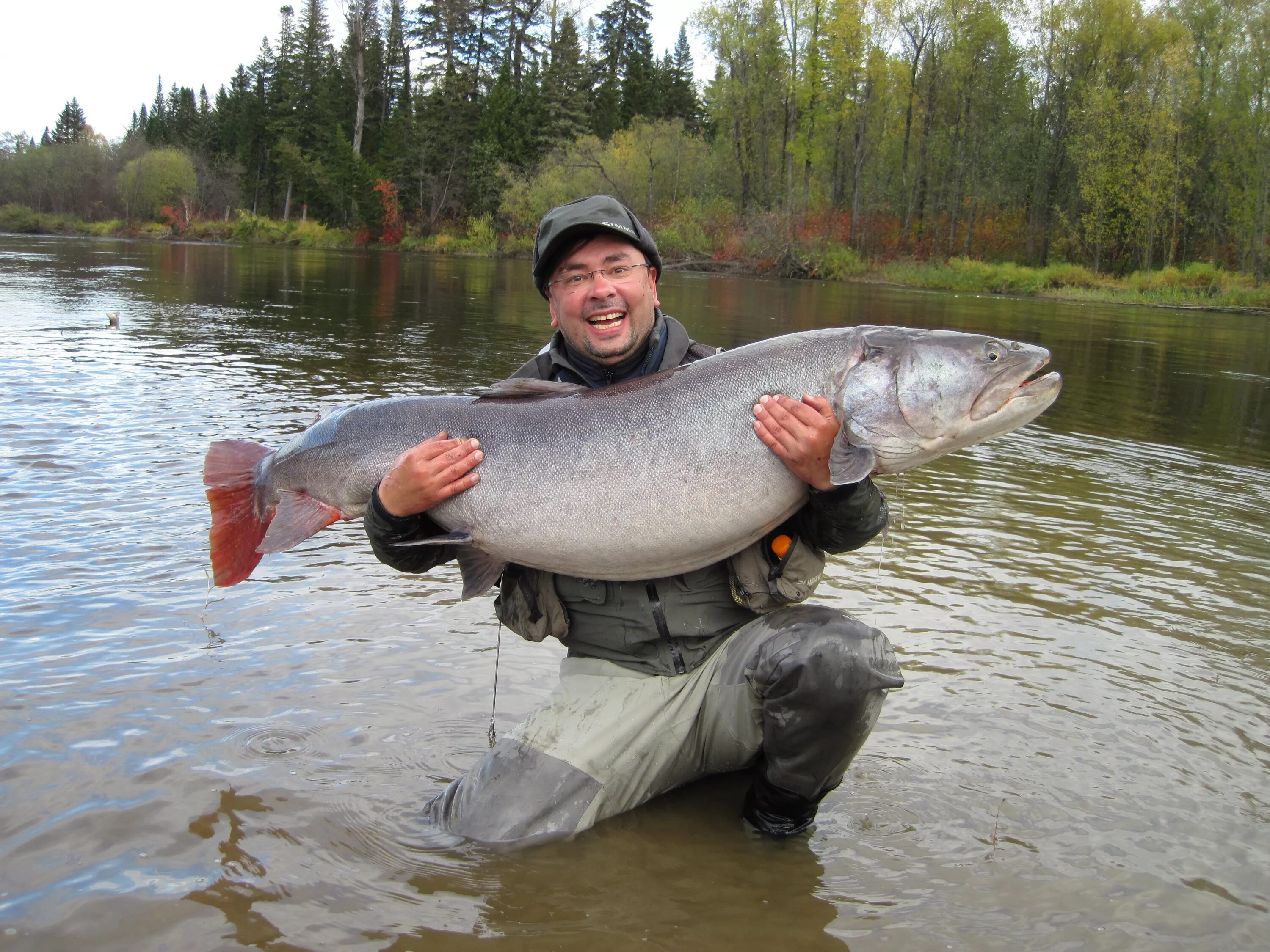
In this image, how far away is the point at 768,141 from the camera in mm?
47938

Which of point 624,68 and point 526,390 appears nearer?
point 526,390

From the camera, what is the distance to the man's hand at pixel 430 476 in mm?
2822

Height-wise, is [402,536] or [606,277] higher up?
[606,277]

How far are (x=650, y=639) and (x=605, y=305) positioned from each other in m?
1.06

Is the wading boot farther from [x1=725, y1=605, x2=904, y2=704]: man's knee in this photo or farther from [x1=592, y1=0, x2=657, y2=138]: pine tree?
[x1=592, y1=0, x2=657, y2=138]: pine tree

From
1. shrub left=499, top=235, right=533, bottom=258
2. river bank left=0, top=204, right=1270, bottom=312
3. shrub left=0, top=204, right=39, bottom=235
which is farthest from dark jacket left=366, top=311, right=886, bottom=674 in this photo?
shrub left=0, top=204, right=39, bottom=235

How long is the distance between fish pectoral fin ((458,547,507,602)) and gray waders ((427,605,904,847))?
389 mm

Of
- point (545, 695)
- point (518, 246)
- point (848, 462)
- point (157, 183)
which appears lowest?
point (545, 695)

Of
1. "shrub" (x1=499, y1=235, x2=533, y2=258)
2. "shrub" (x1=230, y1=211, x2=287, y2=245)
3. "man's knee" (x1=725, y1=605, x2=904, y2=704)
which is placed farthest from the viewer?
"shrub" (x1=230, y1=211, x2=287, y2=245)

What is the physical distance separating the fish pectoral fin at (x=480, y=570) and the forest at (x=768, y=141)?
36935 mm

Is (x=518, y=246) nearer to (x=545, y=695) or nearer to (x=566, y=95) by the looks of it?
(x=566, y=95)

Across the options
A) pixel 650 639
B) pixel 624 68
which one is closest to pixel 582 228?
pixel 650 639

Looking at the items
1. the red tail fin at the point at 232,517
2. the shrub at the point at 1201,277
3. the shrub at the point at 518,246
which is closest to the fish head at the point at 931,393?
the red tail fin at the point at 232,517

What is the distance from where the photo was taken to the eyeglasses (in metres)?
3.13
